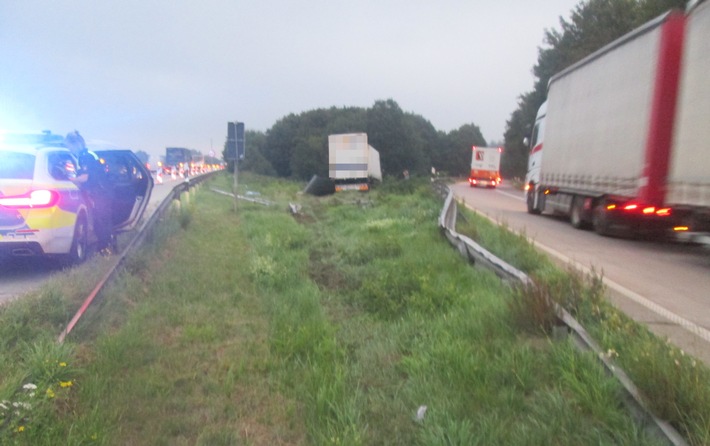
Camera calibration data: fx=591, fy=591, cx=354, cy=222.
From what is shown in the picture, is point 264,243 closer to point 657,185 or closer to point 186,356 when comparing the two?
point 186,356

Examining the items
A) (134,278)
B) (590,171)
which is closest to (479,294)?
(134,278)

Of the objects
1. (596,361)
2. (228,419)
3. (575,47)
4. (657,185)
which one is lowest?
(228,419)

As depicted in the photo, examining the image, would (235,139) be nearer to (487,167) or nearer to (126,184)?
(126,184)

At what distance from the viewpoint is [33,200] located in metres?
7.86

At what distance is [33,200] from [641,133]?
34.2 ft

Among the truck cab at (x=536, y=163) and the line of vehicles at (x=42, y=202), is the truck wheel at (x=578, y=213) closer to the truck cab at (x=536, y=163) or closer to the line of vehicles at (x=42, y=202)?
the truck cab at (x=536, y=163)

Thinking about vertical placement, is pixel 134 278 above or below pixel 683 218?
below

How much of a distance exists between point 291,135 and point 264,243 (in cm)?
7058

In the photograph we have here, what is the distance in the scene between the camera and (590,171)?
14.0 metres

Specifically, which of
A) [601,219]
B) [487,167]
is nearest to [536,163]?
[601,219]

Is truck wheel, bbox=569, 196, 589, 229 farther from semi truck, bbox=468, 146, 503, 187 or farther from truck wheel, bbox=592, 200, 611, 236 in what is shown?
semi truck, bbox=468, 146, 503, 187

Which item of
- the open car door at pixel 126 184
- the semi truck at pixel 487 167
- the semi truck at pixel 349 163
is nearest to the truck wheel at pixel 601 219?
the open car door at pixel 126 184

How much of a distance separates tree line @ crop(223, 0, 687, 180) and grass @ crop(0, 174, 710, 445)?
69.2ft

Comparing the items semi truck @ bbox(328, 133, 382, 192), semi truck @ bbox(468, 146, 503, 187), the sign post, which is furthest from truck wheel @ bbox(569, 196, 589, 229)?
semi truck @ bbox(468, 146, 503, 187)
